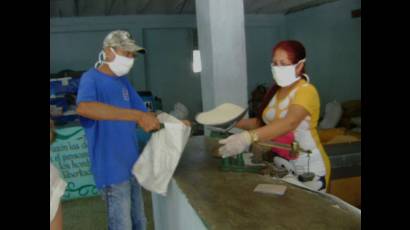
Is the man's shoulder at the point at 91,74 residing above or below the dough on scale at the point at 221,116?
above

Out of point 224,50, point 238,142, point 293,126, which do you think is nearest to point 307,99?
point 293,126

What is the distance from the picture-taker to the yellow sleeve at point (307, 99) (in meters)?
1.79

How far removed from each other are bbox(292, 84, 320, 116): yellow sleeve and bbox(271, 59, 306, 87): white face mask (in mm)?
128

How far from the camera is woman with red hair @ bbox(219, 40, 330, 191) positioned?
175 centimetres

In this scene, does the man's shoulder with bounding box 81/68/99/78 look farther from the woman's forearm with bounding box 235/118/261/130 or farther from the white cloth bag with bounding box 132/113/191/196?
the woman's forearm with bounding box 235/118/261/130

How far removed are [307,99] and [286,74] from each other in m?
0.22

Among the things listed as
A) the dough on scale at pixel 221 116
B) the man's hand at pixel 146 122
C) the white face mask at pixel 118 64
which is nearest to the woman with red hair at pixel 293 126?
the dough on scale at pixel 221 116

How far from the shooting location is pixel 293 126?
1.77 metres

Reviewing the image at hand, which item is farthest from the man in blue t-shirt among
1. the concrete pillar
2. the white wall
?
the white wall

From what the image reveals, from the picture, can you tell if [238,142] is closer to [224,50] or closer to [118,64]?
[118,64]

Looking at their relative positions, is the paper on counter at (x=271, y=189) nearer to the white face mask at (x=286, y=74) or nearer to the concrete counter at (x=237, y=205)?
the concrete counter at (x=237, y=205)

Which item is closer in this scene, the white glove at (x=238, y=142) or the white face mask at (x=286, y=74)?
the white glove at (x=238, y=142)

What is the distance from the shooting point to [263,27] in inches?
289
